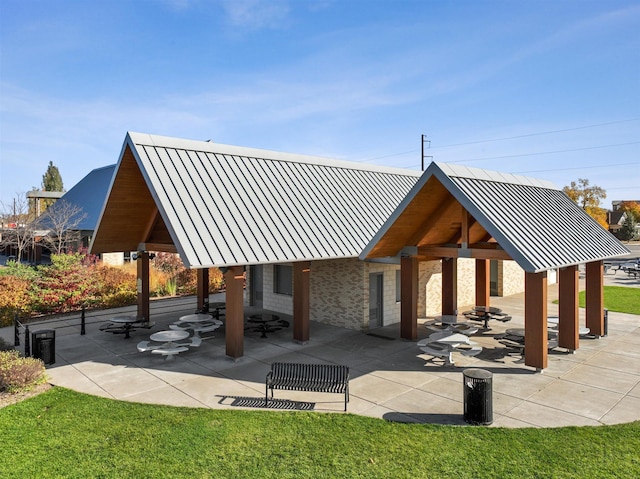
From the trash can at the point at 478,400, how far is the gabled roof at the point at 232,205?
632 centimetres

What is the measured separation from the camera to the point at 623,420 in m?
9.11

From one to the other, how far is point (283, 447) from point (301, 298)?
715cm

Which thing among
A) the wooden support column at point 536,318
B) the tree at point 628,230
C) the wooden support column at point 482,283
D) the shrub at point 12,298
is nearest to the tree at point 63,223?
the shrub at point 12,298

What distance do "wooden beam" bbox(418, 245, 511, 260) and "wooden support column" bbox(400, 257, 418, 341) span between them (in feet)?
1.87

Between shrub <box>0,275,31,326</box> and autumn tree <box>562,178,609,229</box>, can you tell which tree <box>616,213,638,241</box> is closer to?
autumn tree <box>562,178,609,229</box>

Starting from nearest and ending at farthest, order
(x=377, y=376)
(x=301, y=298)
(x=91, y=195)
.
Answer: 1. (x=377, y=376)
2. (x=301, y=298)
3. (x=91, y=195)

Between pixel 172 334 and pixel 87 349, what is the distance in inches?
123

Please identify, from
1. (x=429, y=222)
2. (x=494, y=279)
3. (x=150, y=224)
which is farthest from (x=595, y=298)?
(x=150, y=224)

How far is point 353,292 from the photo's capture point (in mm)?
17312

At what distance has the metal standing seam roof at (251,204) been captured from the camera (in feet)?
40.3

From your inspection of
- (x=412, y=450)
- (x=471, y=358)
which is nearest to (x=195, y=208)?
(x=412, y=450)

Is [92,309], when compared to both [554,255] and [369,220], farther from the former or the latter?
[554,255]

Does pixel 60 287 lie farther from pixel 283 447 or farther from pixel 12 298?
pixel 283 447

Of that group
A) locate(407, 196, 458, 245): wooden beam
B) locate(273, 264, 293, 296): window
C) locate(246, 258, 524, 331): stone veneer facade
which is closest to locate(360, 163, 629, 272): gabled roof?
locate(407, 196, 458, 245): wooden beam
